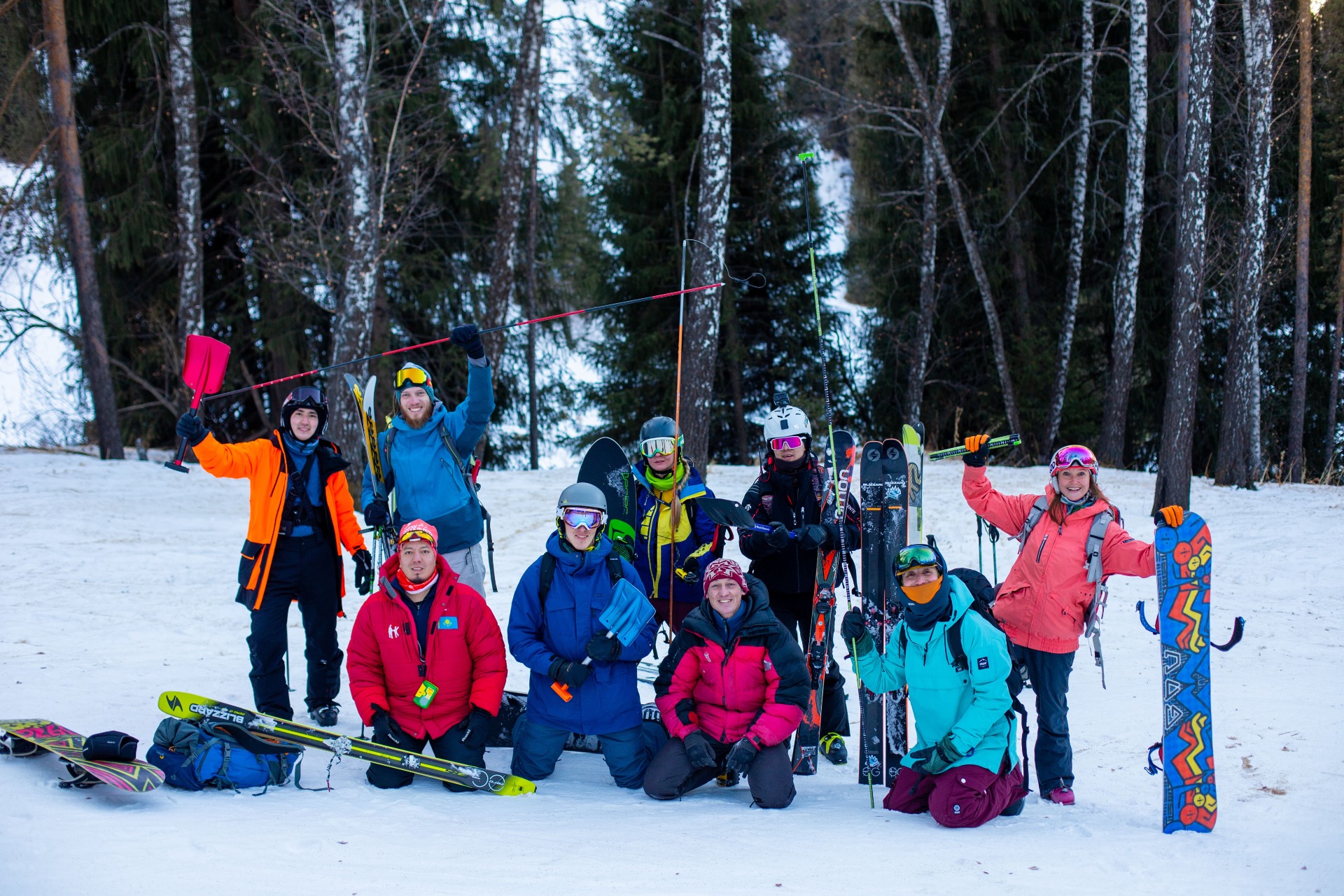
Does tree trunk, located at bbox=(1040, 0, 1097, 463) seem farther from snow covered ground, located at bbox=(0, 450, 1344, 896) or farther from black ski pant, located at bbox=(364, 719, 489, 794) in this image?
black ski pant, located at bbox=(364, 719, 489, 794)

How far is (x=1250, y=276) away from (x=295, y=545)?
1212 centimetres

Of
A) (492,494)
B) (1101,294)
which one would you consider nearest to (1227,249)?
(1101,294)

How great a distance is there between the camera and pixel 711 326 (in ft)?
28.7

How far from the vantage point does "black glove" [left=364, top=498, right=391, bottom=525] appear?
4.58 m

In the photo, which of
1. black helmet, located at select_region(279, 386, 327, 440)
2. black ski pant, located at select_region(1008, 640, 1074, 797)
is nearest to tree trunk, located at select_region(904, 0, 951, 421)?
black ski pant, located at select_region(1008, 640, 1074, 797)

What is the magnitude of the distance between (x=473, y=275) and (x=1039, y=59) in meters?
9.93

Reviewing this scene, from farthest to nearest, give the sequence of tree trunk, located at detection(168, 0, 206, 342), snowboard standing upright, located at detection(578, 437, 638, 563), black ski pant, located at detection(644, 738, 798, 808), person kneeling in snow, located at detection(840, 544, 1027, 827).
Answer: tree trunk, located at detection(168, 0, 206, 342) < snowboard standing upright, located at detection(578, 437, 638, 563) < black ski pant, located at detection(644, 738, 798, 808) < person kneeling in snow, located at detection(840, 544, 1027, 827)

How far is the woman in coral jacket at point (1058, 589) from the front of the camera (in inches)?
155

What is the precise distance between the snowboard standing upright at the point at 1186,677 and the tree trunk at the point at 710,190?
17.4 ft

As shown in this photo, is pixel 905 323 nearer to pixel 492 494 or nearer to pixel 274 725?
pixel 492 494

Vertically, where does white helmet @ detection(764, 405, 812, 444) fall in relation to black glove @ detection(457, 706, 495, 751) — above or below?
above

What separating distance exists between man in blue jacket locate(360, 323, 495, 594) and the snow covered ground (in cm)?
102

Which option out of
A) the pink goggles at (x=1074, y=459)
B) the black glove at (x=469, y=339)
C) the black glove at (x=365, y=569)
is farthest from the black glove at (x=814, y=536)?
the black glove at (x=365, y=569)

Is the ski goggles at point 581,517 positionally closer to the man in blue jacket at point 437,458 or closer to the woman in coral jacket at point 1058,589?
the man in blue jacket at point 437,458
